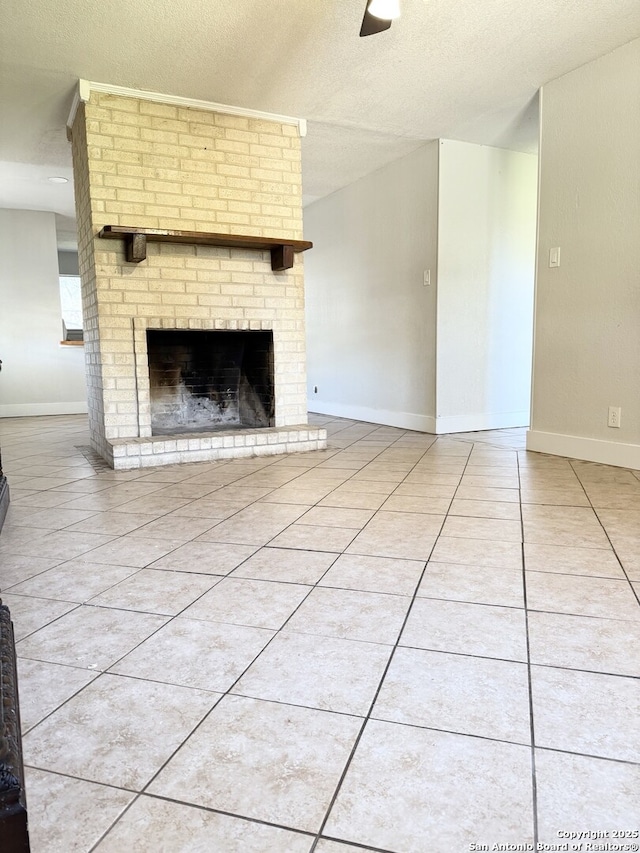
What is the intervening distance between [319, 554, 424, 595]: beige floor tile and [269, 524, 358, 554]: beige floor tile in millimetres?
120

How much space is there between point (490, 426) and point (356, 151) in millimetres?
2608

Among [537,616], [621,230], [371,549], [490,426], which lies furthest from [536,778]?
[490,426]

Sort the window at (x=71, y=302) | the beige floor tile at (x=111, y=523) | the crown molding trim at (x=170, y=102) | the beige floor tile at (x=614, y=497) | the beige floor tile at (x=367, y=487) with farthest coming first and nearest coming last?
the window at (x=71, y=302)
the crown molding trim at (x=170, y=102)
the beige floor tile at (x=367, y=487)
the beige floor tile at (x=614, y=497)
the beige floor tile at (x=111, y=523)

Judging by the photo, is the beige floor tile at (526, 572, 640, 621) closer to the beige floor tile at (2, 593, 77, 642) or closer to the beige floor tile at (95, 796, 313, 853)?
the beige floor tile at (95, 796, 313, 853)

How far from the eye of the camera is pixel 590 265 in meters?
3.36

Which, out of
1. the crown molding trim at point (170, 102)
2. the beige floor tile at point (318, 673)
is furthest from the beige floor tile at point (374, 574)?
the crown molding trim at point (170, 102)

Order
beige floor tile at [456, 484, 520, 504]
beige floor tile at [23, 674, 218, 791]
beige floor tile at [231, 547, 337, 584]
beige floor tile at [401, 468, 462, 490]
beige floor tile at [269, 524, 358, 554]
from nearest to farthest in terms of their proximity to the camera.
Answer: beige floor tile at [23, 674, 218, 791]
beige floor tile at [231, 547, 337, 584]
beige floor tile at [269, 524, 358, 554]
beige floor tile at [456, 484, 520, 504]
beige floor tile at [401, 468, 462, 490]

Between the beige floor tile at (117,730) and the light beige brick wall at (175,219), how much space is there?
271cm

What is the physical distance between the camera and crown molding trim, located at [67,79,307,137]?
331 centimetres

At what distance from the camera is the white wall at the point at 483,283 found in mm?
4496

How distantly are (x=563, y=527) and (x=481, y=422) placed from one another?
108 inches

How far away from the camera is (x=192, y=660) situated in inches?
49.6

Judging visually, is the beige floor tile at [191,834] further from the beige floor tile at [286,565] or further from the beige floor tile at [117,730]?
the beige floor tile at [286,565]

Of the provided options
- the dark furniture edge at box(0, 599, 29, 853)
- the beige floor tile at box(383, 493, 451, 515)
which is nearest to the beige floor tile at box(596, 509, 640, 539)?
the beige floor tile at box(383, 493, 451, 515)
